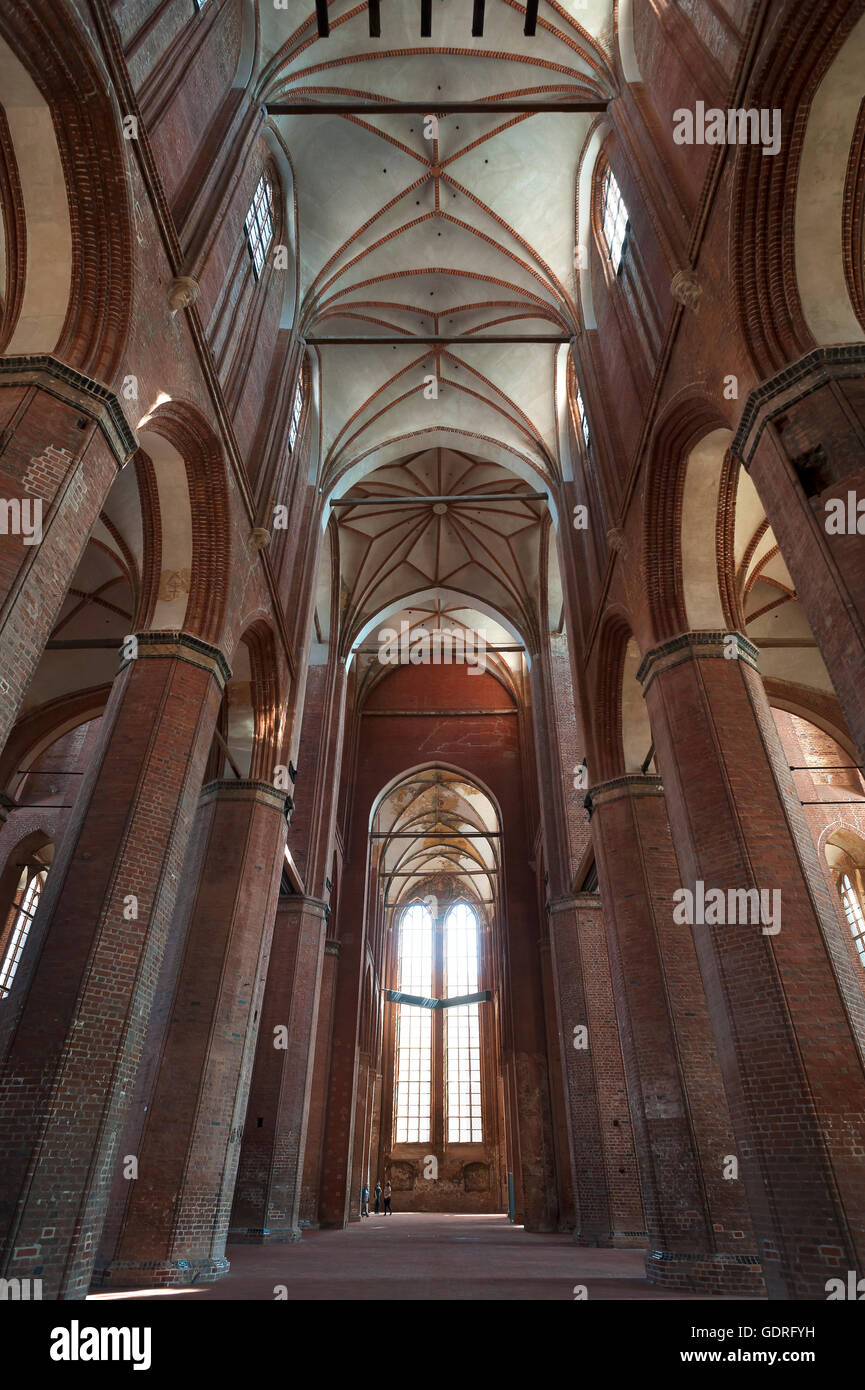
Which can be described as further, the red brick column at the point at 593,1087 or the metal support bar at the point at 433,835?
the metal support bar at the point at 433,835

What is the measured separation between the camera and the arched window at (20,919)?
18594mm

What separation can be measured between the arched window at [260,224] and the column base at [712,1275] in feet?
49.6

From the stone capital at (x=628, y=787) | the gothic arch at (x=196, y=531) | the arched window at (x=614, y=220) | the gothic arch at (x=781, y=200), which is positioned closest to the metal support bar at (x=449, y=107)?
the arched window at (x=614, y=220)

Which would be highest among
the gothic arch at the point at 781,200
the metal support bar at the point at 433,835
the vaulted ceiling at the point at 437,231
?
the vaulted ceiling at the point at 437,231

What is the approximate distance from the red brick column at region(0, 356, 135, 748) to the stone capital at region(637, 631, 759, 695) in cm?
677

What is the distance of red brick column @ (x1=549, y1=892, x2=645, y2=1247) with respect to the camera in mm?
14422

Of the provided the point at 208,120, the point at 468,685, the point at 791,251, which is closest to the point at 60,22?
the point at 208,120

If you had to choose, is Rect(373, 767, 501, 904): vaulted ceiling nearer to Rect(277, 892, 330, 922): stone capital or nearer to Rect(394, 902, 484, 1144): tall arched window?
Rect(394, 902, 484, 1144): tall arched window

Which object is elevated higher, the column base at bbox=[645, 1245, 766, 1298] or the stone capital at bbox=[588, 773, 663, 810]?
the stone capital at bbox=[588, 773, 663, 810]

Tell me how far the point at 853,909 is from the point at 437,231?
61.7 ft

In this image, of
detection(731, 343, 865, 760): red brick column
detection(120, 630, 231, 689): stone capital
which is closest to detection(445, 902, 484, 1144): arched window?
detection(120, 630, 231, 689): stone capital

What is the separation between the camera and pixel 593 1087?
15.4 m

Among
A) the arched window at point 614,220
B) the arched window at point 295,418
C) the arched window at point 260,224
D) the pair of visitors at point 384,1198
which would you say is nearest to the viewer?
the arched window at point 614,220

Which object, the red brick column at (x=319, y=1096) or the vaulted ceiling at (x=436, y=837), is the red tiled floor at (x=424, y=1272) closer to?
the red brick column at (x=319, y=1096)
